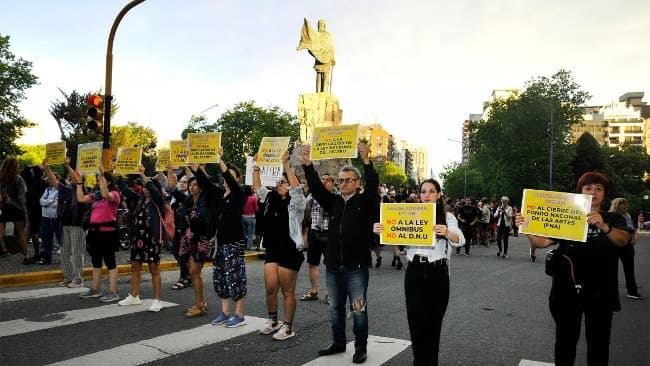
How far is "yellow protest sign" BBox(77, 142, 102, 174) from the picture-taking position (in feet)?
26.3

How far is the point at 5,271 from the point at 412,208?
28.6 feet

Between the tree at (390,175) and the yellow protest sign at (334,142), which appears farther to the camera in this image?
the tree at (390,175)

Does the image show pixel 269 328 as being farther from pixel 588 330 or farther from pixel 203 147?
pixel 588 330

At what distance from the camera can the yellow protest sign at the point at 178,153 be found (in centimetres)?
809

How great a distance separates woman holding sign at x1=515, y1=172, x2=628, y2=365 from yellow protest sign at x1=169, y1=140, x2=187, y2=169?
617cm

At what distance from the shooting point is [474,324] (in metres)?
6.56

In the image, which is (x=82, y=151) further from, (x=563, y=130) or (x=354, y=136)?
(x=563, y=130)

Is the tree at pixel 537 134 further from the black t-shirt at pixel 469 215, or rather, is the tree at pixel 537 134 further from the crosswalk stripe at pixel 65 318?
the crosswalk stripe at pixel 65 318

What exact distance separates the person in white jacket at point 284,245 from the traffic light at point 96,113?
750 cm

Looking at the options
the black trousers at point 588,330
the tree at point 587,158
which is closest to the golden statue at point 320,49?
the black trousers at point 588,330

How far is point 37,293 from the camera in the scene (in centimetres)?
776

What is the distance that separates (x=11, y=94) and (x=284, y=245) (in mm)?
41894

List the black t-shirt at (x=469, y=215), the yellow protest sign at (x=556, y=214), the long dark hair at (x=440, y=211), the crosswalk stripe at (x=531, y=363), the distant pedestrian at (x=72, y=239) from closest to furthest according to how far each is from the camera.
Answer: the yellow protest sign at (x=556, y=214) → the long dark hair at (x=440, y=211) → the crosswalk stripe at (x=531, y=363) → the distant pedestrian at (x=72, y=239) → the black t-shirt at (x=469, y=215)

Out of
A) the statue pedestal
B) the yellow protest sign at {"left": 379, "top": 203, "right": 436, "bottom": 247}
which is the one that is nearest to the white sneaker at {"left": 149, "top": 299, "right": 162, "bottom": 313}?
the yellow protest sign at {"left": 379, "top": 203, "right": 436, "bottom": 247}
